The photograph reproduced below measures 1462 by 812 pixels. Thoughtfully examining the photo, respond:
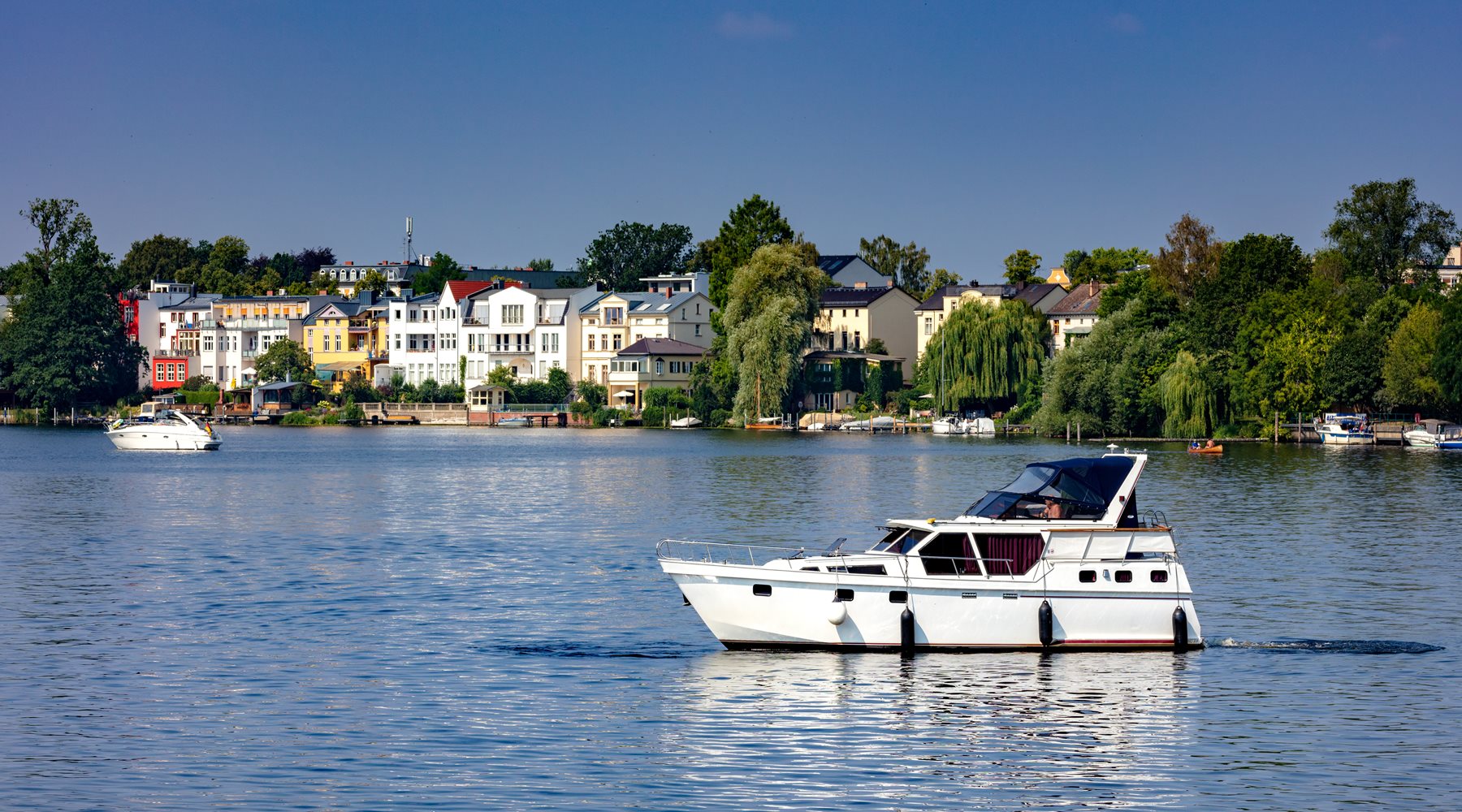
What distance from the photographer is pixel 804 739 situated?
24906 mm

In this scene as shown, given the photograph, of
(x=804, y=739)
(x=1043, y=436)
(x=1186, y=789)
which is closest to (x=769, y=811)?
(x=804, y=739)

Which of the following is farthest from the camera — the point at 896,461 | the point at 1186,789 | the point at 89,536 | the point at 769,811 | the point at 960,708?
the point at 896,461

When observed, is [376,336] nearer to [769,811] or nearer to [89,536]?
[89,536]

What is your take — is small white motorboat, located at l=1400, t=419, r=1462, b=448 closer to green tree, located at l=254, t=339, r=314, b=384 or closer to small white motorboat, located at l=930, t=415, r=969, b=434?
small white motorboat, located at l=930, t=415, r=969, b=434

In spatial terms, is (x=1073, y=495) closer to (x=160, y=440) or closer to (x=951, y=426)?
Answer: (x=160, y=440)

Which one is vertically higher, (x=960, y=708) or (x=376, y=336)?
(x=376, y=336)

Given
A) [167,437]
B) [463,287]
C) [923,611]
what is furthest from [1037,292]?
[923,611]

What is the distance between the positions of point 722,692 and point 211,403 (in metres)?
167

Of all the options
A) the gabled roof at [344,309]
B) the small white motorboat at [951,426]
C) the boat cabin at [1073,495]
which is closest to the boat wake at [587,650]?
the boat cabin at [1073,495]

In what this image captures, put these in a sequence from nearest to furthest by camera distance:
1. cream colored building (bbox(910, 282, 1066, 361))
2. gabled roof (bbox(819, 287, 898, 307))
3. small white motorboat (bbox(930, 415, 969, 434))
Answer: small white motorboat (bbox(930, 415, 969, 434)), cream colored building (bbox(910, 282, 1066, 361)), gabled roof (bbox(819, 287, 898, 307))

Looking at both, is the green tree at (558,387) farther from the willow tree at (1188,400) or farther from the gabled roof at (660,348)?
the willow tree at (1188,400)

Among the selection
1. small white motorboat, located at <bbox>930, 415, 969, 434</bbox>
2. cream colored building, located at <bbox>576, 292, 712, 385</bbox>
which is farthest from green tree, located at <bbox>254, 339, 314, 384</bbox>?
small white motorboat, located at <bbox>930, 415, 969, 434</bbox>

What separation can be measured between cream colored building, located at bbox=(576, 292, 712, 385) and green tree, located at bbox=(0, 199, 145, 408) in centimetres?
5103

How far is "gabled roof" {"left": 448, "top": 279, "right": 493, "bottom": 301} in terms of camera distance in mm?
183625
